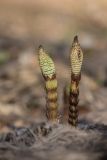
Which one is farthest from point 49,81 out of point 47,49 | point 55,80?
point 47,49

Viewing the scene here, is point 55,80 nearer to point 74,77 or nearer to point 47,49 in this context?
point 74,77

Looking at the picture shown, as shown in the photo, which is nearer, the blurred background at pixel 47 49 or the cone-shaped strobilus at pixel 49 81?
the cone-shaped strobilus at pixel 49 81

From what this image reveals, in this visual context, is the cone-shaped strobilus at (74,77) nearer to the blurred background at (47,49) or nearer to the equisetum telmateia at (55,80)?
the equisetum telmateia at (55,80)

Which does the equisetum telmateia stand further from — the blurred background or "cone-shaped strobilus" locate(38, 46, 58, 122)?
Answer: the blurred background

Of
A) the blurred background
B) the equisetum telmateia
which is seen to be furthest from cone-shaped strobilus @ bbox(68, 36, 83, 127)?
the blurred background

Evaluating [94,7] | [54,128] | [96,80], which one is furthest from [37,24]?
[54,128]

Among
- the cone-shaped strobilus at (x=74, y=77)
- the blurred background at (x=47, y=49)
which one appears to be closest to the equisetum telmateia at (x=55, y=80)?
the cone-shaped strobilus at (x=74, y=77)
